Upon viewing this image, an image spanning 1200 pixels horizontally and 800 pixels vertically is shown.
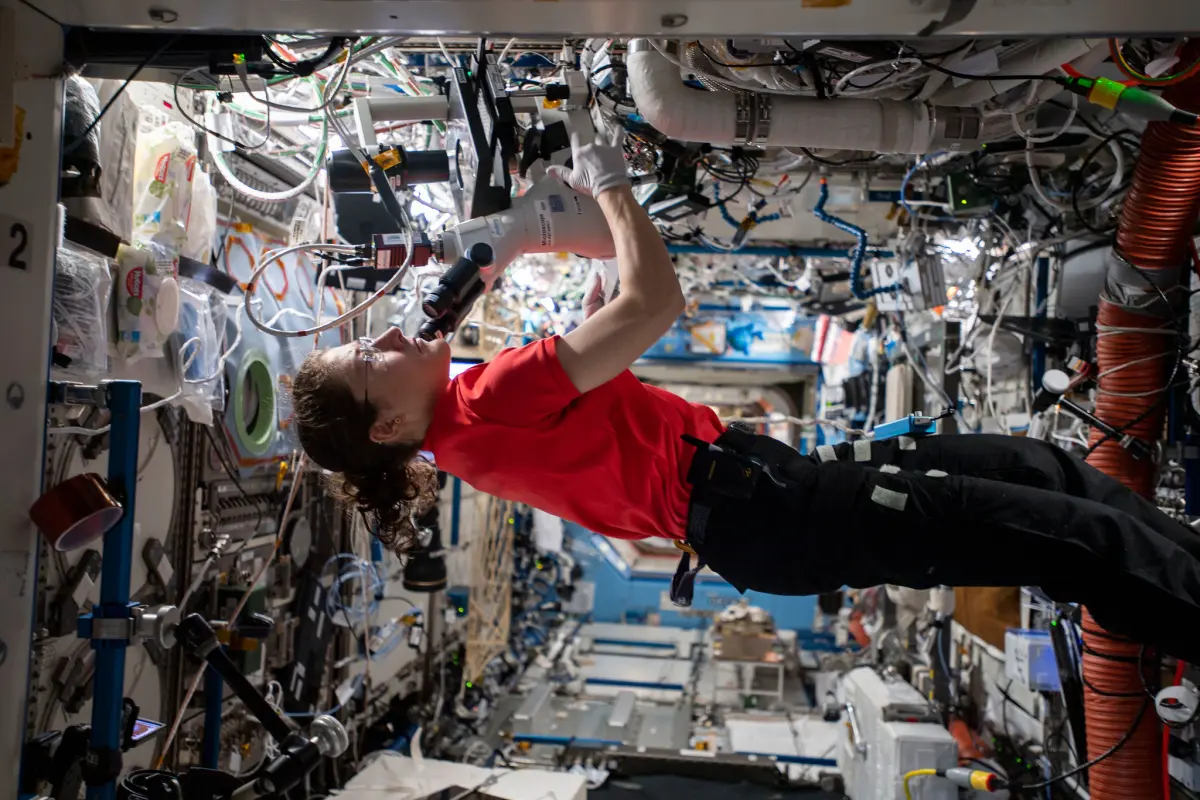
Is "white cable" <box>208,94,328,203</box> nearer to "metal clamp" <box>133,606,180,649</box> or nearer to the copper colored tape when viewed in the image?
the copper colored tape

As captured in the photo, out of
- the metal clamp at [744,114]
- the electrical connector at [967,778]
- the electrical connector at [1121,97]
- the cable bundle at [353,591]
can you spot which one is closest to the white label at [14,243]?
the metal clamp at [744,114]

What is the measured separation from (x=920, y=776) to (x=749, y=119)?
3475 mm

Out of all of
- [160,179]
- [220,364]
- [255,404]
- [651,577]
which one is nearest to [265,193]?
[160,179]

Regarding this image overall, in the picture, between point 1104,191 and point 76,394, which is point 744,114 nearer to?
point 76,394

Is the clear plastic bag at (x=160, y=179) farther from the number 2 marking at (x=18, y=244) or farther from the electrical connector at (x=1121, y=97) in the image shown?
the electrical connector at (x=1121, y=97)

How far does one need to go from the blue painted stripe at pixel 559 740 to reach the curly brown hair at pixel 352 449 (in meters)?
3.91

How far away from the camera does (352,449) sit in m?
2.23

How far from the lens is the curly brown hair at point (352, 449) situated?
218 centimetres

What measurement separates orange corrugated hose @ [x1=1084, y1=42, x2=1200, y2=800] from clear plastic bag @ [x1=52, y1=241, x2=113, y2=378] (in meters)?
3.47

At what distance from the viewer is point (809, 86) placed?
238cm


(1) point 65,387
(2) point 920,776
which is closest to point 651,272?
(1) point 65,387

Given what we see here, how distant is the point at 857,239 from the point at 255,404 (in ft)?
12.1

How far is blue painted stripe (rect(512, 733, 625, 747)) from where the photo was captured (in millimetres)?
5832

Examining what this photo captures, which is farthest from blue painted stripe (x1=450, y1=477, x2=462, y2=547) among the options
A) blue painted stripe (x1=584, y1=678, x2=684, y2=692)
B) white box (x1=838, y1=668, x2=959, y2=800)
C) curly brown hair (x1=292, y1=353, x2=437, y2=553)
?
curly brown hair (x1=292, y1=353, x2=437, y2=553)
